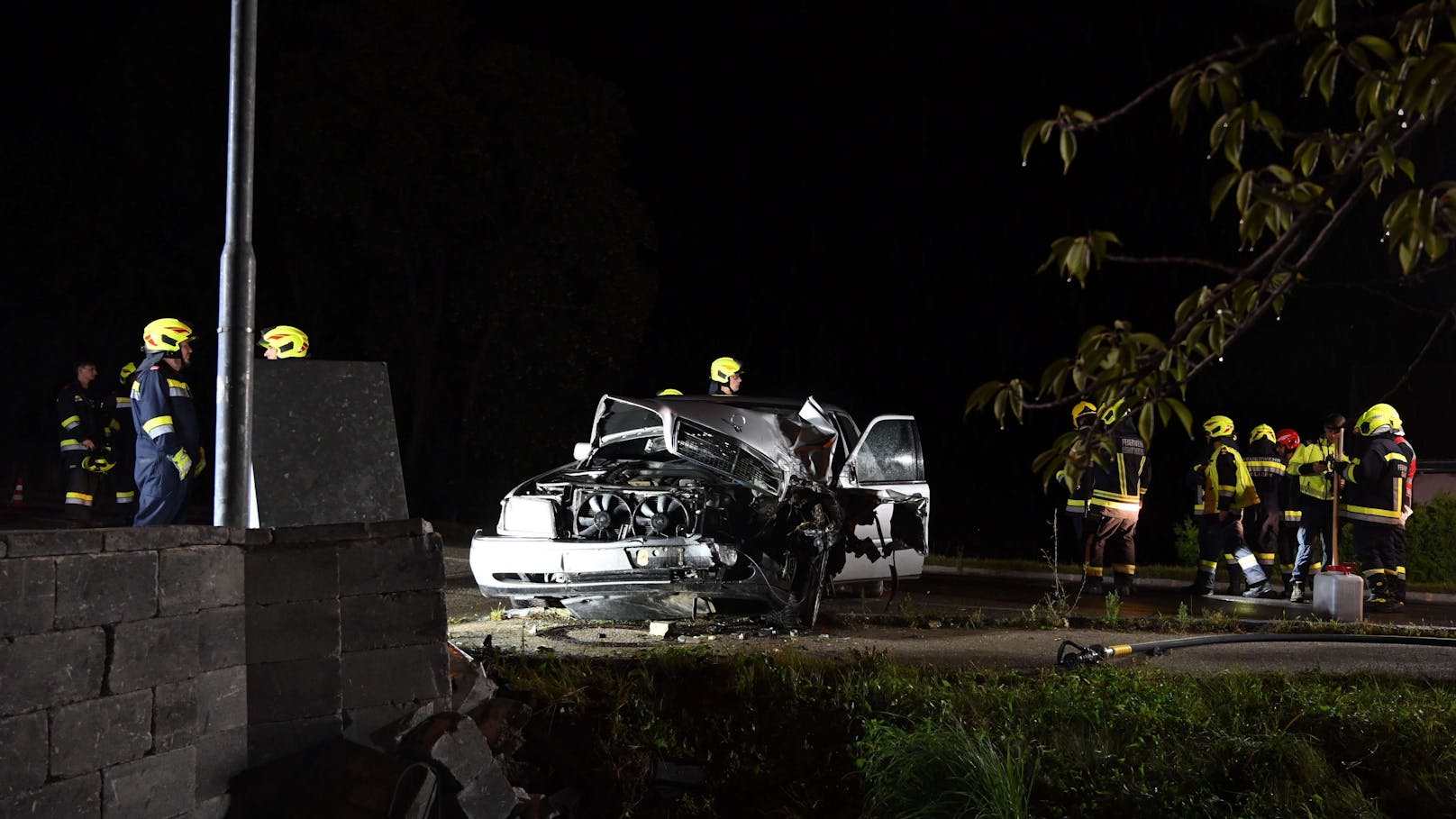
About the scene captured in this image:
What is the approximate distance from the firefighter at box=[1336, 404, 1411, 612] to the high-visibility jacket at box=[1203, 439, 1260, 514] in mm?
921

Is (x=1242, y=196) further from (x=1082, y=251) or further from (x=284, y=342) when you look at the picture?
(x=284, y=342)

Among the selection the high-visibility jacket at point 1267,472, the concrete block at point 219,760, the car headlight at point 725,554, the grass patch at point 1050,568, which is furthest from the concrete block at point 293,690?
the high-visibility jacket at point 1267,472

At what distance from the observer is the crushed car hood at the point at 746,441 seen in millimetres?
8555

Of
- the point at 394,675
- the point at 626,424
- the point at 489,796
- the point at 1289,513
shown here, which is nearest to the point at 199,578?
the point at 394,675

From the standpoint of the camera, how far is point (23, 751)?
13.3 feet

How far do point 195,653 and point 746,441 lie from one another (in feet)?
14.9

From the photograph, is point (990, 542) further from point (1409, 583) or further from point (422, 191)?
point (422, 191)

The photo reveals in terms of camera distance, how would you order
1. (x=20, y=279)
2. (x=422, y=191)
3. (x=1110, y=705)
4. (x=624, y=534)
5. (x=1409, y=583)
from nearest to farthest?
(x=1110, y=705) < (x=624, y=534) < (x=1409, y=583) < (x=422, y=191) < (x=20, y=279)

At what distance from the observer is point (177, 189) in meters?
25.0

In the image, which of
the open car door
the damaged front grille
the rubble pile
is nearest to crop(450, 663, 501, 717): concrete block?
the rubble pile

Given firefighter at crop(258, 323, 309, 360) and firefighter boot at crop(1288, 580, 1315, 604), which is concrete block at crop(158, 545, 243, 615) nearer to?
firefighter at crop(258, 323, 309, 360)

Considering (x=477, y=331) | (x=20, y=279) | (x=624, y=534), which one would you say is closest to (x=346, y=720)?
(x=624, y=534)

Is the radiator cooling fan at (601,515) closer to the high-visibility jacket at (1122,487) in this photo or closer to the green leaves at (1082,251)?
the high-visibility jacket at (1122,487)

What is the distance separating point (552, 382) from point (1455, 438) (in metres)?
16.8
